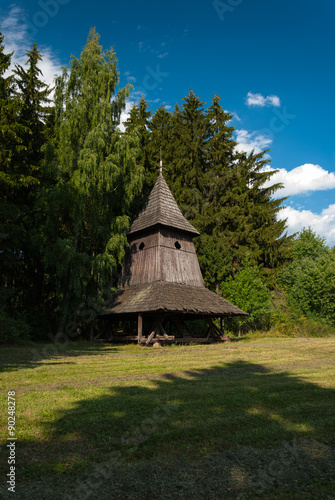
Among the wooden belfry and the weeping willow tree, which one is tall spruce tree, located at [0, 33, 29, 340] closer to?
the weeping willow tree

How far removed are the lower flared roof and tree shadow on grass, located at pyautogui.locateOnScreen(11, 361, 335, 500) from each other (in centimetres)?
1074

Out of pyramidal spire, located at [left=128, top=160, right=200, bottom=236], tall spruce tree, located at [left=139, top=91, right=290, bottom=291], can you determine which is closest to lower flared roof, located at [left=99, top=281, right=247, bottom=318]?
pyramidal spire, located at [left=128, top=160, right=200, bottom=236]

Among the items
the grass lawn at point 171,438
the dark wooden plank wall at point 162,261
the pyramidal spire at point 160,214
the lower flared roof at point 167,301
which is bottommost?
the grass lawn at point 171,438

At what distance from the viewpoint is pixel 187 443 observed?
3.75 m

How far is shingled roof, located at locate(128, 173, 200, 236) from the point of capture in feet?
69.7

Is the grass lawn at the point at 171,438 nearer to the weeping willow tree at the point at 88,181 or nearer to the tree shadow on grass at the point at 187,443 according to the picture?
the tree shadow on grass at the point at 187,443

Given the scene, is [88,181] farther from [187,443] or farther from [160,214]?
[187,443]

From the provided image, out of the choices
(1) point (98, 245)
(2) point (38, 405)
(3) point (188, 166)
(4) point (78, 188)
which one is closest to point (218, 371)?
(2) point (38, 405)

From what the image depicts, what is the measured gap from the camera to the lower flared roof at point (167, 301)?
16922 mm

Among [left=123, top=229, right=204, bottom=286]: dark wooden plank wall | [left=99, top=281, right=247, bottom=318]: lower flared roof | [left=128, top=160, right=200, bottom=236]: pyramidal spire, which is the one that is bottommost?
[left=99, top=281, right=247, bottom=318]: lower flared roof

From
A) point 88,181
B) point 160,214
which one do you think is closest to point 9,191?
point 88,181

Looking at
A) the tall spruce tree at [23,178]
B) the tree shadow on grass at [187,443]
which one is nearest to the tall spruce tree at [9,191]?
the tall spruce tree at [23,178]

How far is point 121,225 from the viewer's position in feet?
68.1

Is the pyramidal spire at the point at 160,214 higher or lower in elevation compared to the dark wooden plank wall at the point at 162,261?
higher
